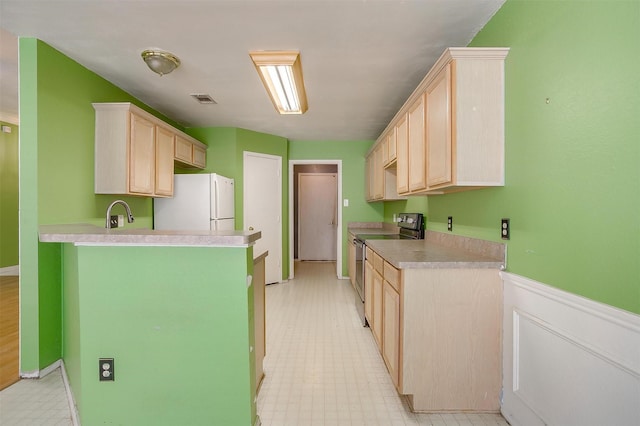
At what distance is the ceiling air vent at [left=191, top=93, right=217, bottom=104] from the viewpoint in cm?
312

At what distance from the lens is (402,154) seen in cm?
269

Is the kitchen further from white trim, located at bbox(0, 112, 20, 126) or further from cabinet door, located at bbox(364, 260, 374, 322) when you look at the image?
white trim, located at bbox(0, 112, 20, 126)

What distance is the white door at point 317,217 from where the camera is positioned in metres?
7.08

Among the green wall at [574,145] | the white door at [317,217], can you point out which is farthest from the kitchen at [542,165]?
the white door at [317,217]

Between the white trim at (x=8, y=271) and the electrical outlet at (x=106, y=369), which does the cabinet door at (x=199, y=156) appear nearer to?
the electrical outlet at (x=106, y=369)

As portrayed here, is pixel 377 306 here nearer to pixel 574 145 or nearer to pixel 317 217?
pixel 574 145

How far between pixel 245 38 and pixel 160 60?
2.39ft

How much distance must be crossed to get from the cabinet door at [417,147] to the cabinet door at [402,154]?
9 centimetres

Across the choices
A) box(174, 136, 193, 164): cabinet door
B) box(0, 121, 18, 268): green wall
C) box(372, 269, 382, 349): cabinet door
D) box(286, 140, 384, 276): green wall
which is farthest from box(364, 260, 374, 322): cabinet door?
box(0, 121, 18, 268): green wall

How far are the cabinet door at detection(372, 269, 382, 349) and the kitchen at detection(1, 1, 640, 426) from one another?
742 mm

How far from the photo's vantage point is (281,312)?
3.37 m

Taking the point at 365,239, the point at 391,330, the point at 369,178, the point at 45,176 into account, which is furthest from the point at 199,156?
the point at 391,330

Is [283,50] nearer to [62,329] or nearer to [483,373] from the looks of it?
[483,373]

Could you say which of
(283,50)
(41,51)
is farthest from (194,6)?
(41,51)
